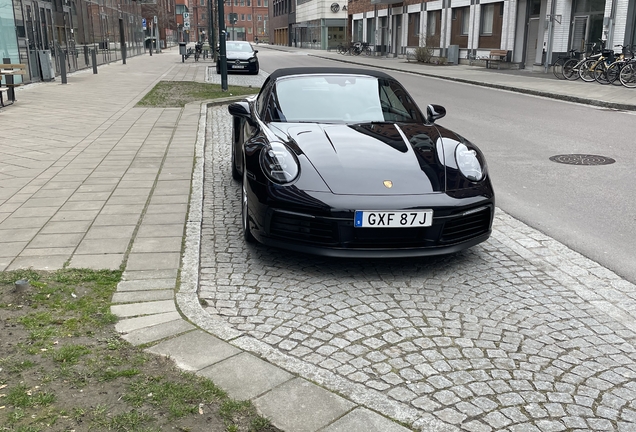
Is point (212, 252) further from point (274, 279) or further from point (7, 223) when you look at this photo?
point (7, 223)

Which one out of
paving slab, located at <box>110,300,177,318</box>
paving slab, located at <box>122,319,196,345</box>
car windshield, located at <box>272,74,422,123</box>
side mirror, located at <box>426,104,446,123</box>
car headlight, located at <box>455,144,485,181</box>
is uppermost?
car windshield, located at <box>272,74,422,123</box>

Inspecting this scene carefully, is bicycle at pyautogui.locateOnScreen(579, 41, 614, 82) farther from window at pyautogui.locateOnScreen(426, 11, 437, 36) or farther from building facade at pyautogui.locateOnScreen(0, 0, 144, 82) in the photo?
window at pyautogui.locateOnScreen(426, 11, 437, 36)

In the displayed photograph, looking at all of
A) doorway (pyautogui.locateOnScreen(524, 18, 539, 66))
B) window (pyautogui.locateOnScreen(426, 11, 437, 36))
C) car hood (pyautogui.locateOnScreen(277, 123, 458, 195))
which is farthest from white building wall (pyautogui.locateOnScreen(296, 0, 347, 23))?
car hood (pyautogui.locateOnScreen(277, 123, 458, 195))

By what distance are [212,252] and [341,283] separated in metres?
1.20

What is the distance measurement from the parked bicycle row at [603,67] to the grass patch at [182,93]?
11.8 meters

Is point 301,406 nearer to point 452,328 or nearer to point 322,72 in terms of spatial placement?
point 452,328

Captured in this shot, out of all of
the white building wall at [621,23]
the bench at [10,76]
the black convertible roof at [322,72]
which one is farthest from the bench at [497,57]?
the black convertible roof at [322,72]

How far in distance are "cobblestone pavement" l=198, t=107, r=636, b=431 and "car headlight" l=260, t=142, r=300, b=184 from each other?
693 mm

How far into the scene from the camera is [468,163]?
4656 millimetres

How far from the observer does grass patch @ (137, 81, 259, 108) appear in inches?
587

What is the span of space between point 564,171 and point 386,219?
4659 mm

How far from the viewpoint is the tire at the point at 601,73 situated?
2030 cm

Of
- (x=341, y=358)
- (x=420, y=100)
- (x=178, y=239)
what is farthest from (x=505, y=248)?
(x=420, y=100)

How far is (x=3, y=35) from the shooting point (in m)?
17.7
